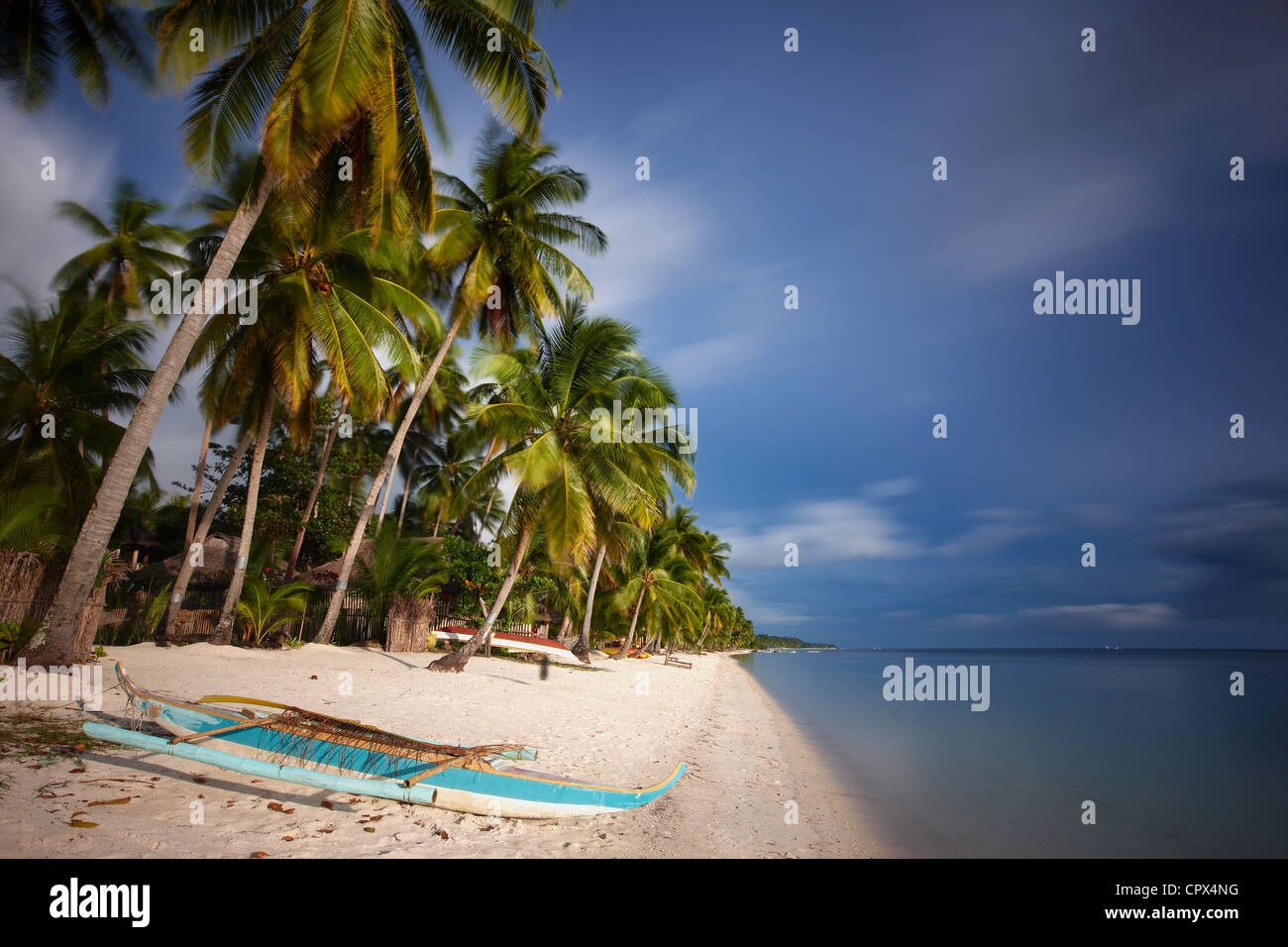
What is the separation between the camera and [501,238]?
14.8 m

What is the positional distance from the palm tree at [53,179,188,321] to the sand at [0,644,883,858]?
13715 millimetres

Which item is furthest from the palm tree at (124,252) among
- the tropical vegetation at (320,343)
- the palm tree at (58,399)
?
the palm tree at (58,399)

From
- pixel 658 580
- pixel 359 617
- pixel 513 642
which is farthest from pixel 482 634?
pixel 658 580

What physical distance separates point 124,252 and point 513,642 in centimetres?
1717

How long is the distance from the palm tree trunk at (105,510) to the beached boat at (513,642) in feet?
29.0

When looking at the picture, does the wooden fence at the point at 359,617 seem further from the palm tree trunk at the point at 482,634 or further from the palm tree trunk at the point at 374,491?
the palm tree trunk at the point at 482,634

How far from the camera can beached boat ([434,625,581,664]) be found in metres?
16.4

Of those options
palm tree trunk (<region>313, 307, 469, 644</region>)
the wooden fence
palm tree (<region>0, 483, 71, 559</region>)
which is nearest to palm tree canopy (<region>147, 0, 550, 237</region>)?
palm tree trunk (<region>313, 307, 469, 644</region>)

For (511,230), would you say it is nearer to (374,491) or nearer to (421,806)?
(374,491)

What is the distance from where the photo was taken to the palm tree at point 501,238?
14305 mm
